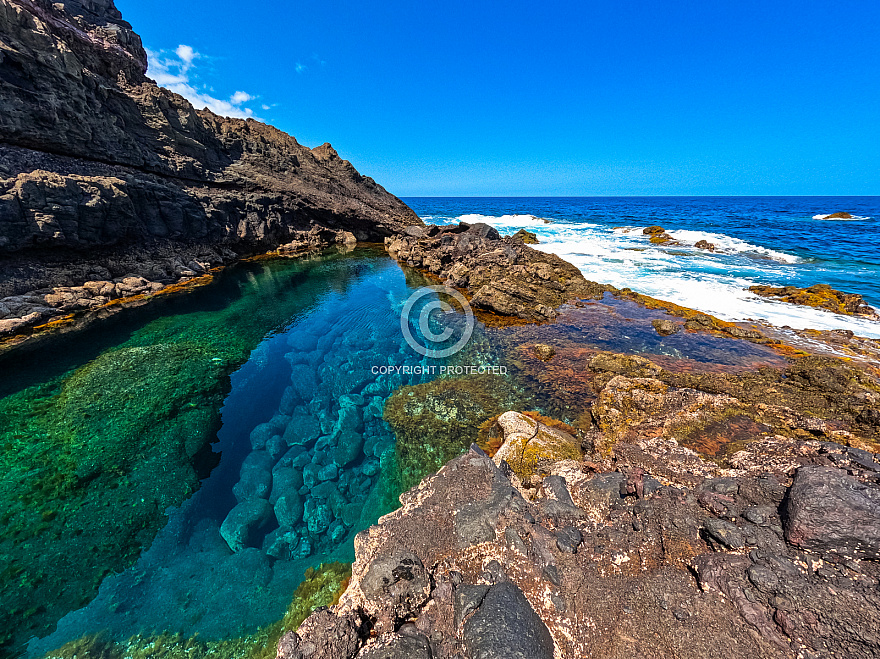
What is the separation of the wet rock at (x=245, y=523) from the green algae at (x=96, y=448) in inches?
60.8

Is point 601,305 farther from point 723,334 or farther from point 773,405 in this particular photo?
point 773,405

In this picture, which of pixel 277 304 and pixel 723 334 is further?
pixel 277 304

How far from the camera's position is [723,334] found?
1474cm

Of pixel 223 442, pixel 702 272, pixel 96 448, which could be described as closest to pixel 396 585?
pixel 223 442

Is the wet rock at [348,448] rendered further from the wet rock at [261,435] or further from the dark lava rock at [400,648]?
the dark lava rock at [400,648]

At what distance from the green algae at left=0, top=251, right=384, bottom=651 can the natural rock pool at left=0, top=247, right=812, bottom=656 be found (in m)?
0.04

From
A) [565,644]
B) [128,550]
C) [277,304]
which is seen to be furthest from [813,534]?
[277,304]

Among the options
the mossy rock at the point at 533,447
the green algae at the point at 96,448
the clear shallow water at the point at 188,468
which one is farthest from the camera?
the mossy rock at the point at 533,447

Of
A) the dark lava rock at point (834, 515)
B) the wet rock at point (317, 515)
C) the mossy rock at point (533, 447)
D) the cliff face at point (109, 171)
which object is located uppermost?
the cliff face at point (109, 171)

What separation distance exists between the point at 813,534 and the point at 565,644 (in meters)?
3.45

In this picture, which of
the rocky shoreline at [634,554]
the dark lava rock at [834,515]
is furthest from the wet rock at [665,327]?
the dark lava rock at [834,515]

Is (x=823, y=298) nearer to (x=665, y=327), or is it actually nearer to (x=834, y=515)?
(x=665, y=327)

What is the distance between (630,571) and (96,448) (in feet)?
42.9

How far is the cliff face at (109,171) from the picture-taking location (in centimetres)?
1761
